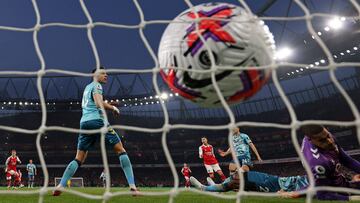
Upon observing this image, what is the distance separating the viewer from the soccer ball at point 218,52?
8.01 ft

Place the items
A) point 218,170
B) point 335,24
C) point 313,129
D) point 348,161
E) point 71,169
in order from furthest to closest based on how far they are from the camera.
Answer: point 335,24, point 218,170, point 71,169, point 348,161, point 313,129

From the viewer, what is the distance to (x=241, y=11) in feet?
8.45

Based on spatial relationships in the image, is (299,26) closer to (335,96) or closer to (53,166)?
(335,96)

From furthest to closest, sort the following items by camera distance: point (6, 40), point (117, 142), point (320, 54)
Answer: point (6, 40) < point (320, 54) < point (117, 142)

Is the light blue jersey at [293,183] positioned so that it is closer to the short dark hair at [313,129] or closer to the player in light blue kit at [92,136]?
the short dark hair at [313,129]

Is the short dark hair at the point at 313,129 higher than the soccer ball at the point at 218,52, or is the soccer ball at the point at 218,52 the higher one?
the soccer ball at the point at 218,52

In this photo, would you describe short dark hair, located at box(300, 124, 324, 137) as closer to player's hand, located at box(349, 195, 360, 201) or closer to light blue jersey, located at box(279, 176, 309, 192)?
light blue jersey, located at box(279, 176, 309, 192)

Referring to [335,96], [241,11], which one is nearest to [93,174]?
[335,96]

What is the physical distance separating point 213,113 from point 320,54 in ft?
61.8

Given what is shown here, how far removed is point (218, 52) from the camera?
2441mm

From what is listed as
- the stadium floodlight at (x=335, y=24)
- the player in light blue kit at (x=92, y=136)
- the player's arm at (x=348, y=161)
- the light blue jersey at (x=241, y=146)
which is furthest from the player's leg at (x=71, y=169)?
the stadium floodlight at (x=335, y=24)

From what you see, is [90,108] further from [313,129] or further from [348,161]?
[348,161]

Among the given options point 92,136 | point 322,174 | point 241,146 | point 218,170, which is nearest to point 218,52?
point 322,174

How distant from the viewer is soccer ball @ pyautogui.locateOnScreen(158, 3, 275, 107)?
8.01ft
